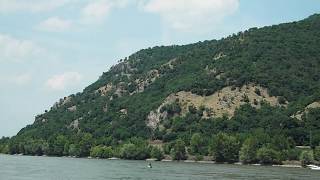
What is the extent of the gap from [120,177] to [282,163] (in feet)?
258

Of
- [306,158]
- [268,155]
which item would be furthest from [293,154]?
[306,158]

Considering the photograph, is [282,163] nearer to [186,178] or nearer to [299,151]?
[299,151]

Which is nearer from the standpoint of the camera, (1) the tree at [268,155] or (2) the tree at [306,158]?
(2) the tree at [306,158]

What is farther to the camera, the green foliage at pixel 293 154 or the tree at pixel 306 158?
the green foliage at pixel 293 154

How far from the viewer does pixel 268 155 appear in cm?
19538

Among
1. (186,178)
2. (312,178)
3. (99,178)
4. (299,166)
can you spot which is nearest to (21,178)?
(99,178)

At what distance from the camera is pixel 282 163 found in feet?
632

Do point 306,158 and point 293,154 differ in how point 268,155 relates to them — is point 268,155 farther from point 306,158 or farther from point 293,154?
point 306,158

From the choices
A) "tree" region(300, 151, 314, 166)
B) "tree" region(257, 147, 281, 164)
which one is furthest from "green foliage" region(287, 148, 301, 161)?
"tree" region(300, 151, 314, 166)

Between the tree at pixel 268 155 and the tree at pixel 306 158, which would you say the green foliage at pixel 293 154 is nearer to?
the tree at pixel 268 155

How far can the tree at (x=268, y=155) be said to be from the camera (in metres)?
195

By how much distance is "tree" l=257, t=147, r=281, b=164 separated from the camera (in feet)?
639

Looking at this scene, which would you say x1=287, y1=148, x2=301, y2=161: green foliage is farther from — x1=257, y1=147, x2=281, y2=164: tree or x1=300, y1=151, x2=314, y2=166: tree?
x1=300, y1=151, x2=314, y2=166: tree

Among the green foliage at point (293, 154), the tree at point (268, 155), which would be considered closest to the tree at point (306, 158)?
the green foliage at point (293, 154)
